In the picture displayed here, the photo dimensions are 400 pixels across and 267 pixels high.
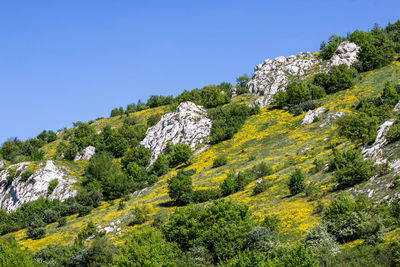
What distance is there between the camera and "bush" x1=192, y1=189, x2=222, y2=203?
63.2m

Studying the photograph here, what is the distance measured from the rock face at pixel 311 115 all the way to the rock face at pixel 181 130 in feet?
88.3

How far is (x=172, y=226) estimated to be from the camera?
1791 inches

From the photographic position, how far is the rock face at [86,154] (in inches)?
4563

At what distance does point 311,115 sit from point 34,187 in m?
71.0

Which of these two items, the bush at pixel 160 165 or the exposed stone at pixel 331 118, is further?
the bush at pixel 160 165

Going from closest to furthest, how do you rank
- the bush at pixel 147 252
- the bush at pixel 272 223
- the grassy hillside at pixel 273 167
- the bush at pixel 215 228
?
the bush at pixel 147 252 < the bush at pixel 215 228 < the bush at pixel 272 223 < the grassy hillside at pixel 273 167

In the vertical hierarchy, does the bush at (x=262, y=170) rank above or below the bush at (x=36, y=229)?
below

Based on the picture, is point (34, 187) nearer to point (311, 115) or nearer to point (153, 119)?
point (153, 119)

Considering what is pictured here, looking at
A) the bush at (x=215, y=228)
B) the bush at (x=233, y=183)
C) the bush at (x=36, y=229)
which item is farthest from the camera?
the bush at (x=36, y=229)

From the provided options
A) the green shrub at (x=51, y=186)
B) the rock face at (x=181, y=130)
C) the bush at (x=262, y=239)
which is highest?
the rock face at (x=181, y=130)

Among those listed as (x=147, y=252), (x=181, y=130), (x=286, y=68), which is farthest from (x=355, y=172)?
Answer: (x=286, y=68)

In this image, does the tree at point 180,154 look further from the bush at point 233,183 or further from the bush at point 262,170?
the bush at point 233,183

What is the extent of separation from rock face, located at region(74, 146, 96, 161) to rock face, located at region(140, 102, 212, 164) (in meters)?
16.5

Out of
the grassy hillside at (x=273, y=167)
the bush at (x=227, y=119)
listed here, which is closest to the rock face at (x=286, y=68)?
the bush at (x=227, y=119)
